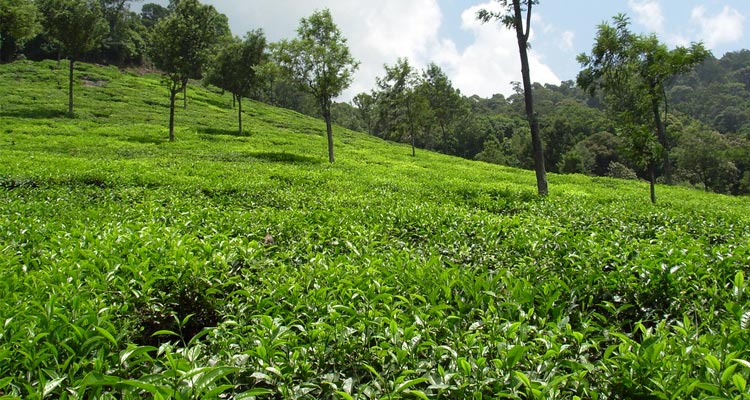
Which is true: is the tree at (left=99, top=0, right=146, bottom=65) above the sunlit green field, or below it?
above

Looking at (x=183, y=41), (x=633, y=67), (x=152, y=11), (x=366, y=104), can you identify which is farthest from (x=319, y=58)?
(x=152, y=11)

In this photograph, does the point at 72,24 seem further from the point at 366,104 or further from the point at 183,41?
the point at 366,104

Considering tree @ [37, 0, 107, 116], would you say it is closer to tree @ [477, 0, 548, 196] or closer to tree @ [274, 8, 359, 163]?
tree @ [274, 8, 359, 163]

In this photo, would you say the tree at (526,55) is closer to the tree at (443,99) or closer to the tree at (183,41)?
the tree at (183,41)

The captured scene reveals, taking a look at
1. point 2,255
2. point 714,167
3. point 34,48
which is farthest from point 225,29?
point 2,255

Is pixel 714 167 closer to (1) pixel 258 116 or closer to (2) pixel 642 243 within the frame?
(1) pixel 258 116

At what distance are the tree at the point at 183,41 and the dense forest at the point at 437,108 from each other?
0.33 metres

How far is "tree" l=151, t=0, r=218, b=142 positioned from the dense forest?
33 cm

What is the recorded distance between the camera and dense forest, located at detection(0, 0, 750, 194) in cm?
3666

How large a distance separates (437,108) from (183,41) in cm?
4690

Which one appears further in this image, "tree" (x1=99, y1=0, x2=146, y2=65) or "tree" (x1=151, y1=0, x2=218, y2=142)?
"tree" (x1=99, y1=0, x2=146, y2=65)

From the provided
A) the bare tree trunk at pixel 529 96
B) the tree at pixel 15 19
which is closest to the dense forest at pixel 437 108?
the tree at pixel 15 19

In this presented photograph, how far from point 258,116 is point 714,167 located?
65790 mm

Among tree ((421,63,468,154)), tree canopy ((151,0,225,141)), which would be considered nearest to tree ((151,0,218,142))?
tree canopy ((151,0,225,141))
